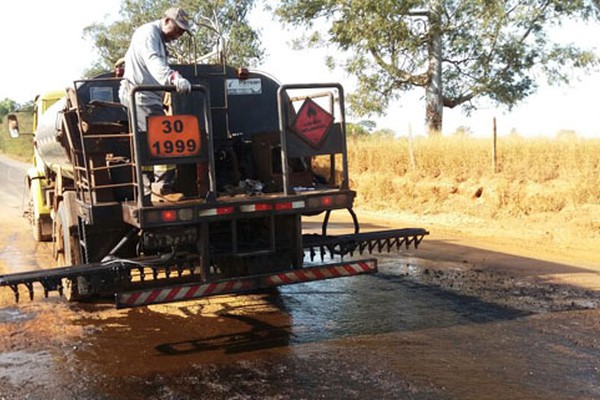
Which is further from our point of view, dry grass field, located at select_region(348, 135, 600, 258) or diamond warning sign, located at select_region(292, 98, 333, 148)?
dry grass field, located at select_region(348, 135, 600, 258)

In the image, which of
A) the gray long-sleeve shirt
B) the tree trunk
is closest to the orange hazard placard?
the gray long-sleeve shirt

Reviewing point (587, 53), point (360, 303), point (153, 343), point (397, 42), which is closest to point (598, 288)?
point (360, 303)

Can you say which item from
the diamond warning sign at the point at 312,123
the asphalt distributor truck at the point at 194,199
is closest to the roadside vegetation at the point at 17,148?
the asphalt distributor truck at the point at 194,199

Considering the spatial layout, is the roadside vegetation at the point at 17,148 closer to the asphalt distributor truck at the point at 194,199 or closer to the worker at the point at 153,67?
the asphalt distributor truck at the point at 194,199

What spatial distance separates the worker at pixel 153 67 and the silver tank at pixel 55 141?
108cm

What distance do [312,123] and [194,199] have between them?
1.27 meters

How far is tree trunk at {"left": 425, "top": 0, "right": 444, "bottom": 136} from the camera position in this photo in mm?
21844

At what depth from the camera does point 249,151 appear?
6.52m

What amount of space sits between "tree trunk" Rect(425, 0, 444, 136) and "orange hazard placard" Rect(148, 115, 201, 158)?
1805 centimetres

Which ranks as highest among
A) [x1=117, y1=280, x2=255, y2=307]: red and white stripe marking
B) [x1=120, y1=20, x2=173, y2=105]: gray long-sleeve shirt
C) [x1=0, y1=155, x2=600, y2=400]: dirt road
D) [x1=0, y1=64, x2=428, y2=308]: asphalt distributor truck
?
[x1=120, y1=20, x2=173, y2=105]: gray long-sleeve shirt

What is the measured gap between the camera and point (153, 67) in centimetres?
538

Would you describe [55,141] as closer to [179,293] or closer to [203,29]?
[179,293]

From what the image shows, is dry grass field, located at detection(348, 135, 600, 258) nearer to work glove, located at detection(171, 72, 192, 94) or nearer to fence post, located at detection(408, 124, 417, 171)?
fence post, located at detection(408, 124, 417, 171)

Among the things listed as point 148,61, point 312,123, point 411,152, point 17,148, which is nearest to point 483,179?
point 411,152
